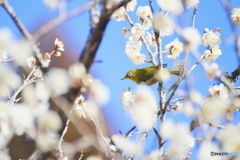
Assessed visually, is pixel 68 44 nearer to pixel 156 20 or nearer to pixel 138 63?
pixel 138 63

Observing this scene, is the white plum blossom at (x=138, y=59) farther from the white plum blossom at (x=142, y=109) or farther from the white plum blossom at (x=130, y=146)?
the white plum blossom at (x=130, y=146)

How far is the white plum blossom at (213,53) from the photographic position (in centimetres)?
244

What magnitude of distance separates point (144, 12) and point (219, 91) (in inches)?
39.7

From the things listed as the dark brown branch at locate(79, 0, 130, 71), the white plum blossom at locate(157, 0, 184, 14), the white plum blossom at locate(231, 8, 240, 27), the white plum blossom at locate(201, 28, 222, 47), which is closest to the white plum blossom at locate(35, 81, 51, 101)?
the dark brown branch at locate(79, 0, 130, 71)

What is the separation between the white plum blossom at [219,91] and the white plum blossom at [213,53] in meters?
0.45

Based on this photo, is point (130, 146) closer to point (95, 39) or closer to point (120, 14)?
point (95, 39)

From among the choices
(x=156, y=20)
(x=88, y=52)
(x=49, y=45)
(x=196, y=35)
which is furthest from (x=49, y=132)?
(x=49, y=45)

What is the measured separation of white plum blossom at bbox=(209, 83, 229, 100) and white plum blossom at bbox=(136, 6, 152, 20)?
2.97ft

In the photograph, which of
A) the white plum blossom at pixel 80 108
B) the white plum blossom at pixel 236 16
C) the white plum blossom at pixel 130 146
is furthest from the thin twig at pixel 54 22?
the white plum blossom at pixel 236 16

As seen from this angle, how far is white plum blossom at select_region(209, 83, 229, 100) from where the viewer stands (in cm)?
204

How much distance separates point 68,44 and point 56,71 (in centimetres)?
1457

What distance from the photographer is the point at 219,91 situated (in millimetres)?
2059

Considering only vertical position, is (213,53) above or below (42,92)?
below

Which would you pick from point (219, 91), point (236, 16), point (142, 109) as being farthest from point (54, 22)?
point (236, 16)
